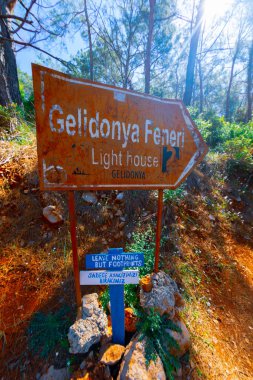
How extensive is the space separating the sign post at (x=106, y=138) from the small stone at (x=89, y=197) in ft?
4.26

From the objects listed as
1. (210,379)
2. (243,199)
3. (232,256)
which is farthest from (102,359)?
(243,199)

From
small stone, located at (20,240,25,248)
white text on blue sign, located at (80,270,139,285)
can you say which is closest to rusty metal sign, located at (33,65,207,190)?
white text on blue sign, located at (80,270,139,285)

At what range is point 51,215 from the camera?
2.27 meters

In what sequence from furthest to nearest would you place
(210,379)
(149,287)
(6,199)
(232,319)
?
(6,199), (232,319), (149,287), (210,379)

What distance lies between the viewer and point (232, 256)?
2.81 metres

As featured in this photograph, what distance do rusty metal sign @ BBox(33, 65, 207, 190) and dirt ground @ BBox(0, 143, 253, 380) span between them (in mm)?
1308

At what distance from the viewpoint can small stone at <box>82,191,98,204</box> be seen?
2614mm

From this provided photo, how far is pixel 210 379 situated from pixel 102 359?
0.95 m

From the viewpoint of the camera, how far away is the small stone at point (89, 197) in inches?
103

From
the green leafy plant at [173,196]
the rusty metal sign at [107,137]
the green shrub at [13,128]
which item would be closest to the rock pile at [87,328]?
the rusty metal sign at [107,137]

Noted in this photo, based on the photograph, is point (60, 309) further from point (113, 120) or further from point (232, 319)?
point (232, 319)

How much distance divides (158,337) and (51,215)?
1697 mm

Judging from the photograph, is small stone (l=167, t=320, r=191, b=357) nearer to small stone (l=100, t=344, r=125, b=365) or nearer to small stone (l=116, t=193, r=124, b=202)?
small stone (l=100, t=344, r=125, b=365)

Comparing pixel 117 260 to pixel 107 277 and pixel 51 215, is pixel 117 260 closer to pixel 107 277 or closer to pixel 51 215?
pixel 107 277
